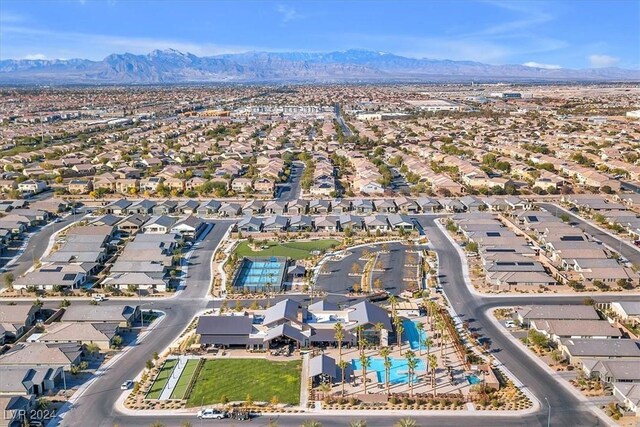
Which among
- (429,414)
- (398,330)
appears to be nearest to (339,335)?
(398,330)

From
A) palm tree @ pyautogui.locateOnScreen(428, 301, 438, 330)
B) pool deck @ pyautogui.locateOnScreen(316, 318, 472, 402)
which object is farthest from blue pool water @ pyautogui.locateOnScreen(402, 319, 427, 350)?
palm tree @ pyautogui.locateOnScreen(428, 301, 438, 330)

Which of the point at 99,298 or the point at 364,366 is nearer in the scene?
the point at 364,366

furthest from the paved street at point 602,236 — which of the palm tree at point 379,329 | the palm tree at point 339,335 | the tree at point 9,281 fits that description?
the tree at point 9,281

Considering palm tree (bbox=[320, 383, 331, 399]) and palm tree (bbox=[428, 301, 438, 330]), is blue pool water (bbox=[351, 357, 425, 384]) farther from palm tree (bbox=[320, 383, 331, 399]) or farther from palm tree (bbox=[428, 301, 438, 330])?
palm tree (bbox=[428, 301, 438, 330])

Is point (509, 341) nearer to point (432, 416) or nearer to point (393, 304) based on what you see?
point (393, 304)

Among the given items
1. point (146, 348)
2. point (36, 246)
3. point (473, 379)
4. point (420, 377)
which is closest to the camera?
point (473, 379)

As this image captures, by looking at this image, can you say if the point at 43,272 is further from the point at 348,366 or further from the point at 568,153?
the point at 568,153

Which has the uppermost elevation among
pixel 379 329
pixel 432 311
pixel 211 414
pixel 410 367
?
pixel 410 367

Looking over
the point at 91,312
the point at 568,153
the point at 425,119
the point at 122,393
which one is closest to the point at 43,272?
the point at 91,312
